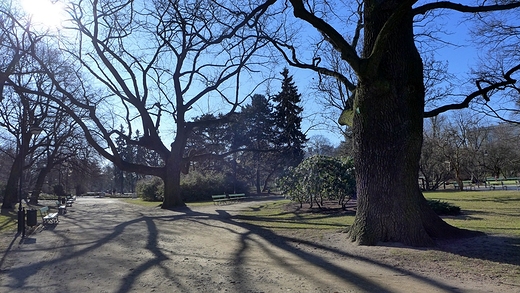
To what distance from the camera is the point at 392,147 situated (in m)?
9.11

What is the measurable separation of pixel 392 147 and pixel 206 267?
4.76 m

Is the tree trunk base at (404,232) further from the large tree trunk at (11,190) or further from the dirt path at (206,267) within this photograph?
the large tree trunk at (11,190)

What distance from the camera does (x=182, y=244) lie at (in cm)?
1092

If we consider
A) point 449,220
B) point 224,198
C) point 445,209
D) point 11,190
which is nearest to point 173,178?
point 224,198

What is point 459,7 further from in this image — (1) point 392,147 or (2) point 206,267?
(2) point 206,267

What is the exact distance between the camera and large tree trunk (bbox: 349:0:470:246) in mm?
8930

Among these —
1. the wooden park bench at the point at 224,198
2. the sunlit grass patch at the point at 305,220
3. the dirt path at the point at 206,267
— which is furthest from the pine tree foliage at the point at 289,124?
the dirt path at the point at 206,267

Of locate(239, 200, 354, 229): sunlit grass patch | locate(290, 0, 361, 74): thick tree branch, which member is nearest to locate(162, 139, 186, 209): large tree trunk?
locate(239, 200, 354, 229): sunlit grass patch

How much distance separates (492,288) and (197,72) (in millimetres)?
23511

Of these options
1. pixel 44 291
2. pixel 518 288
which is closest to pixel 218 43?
pixel 44 291

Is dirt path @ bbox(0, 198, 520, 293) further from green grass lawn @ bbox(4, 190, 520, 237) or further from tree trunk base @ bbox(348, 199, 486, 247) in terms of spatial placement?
green grass lawn @ bbox(4, 190, 520, 237)

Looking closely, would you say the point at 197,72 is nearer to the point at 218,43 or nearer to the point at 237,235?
the point at 218,43

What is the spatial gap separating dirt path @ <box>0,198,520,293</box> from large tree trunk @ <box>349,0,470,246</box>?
0.91 meters

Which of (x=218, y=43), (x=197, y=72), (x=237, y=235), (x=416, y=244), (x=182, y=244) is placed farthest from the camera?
(x=197, y=72)
